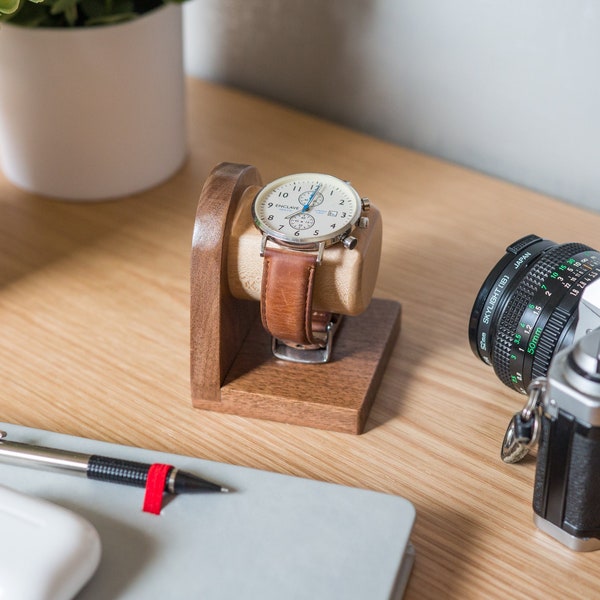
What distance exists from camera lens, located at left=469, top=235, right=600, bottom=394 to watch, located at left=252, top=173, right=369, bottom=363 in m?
0.10

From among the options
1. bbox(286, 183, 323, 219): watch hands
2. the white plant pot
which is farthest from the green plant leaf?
bbox(286, 183, 323, 219): watch hands

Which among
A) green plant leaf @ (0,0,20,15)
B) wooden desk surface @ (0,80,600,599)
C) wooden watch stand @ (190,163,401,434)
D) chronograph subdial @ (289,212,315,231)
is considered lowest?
wooden desk surface @ (0,80,600,599)

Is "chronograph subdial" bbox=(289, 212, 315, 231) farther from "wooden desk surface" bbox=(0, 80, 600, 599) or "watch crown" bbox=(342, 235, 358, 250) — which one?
"wooden desk surface" bbox=(0, 80, 600, 599)

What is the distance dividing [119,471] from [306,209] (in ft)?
0.63

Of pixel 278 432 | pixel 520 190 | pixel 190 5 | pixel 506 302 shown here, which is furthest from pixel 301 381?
pixel 190 5

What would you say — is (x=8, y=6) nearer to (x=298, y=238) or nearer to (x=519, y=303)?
(x=298, y=238)

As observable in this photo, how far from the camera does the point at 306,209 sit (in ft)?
1.88

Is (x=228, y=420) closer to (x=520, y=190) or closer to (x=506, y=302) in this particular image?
(x=506, y=302)

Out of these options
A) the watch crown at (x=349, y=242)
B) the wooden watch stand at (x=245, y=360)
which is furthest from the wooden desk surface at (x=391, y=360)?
the watch crown at (x=349, y=242)

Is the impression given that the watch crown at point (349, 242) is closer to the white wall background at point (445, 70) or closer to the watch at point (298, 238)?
the watch at point (298, 238)

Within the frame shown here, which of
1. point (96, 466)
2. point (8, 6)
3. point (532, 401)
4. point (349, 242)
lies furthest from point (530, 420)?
point (8, 6)

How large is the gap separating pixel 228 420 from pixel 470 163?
0.40 m

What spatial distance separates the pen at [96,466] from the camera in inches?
20.8

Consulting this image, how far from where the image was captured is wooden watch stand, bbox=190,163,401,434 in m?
0.57
